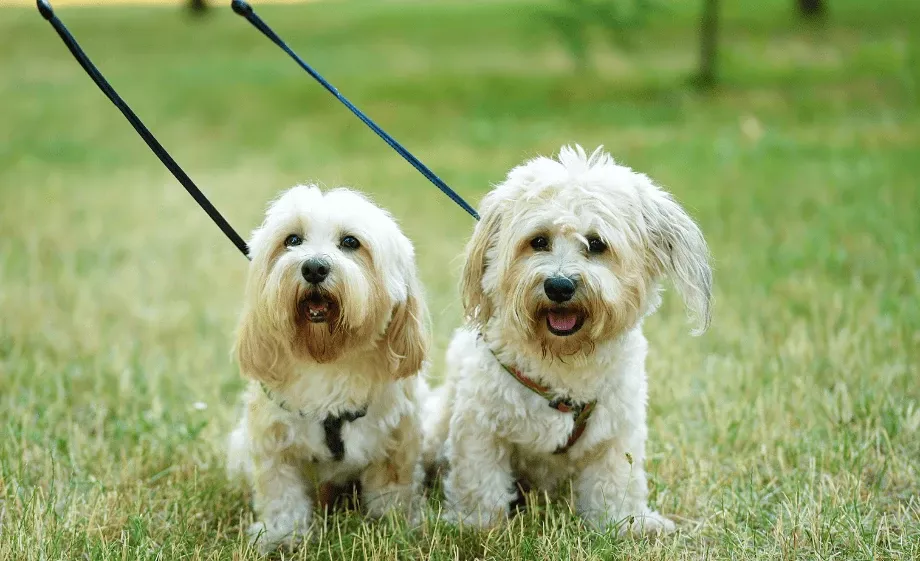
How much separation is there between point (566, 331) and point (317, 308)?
912mm

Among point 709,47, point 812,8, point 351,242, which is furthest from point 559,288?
point 812,8

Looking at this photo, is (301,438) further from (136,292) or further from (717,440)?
(136,292)

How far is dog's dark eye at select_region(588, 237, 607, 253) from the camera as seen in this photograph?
3.63m

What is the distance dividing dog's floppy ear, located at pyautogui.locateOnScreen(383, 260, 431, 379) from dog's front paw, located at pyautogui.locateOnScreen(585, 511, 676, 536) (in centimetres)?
95

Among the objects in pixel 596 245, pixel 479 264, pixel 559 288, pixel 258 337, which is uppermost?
pixel 596 245

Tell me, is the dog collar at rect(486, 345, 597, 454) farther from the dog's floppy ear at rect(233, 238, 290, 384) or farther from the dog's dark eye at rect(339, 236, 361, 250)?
the dog's floppy ear at rect(233, 238, 290, 384)

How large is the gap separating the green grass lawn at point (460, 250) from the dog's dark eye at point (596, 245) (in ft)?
3.53

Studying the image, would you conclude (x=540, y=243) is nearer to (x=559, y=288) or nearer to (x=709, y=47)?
(x=559, y=288)

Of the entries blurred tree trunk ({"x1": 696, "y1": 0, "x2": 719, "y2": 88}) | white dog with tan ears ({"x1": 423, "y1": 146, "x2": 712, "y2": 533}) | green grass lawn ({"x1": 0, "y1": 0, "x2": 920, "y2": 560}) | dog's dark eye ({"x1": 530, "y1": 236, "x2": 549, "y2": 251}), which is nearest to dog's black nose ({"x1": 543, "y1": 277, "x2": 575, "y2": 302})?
white dog with tan ears ({"x1": 423, "y1": 146, "x2": 712, "y2": 533})

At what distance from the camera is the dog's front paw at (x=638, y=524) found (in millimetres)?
3934

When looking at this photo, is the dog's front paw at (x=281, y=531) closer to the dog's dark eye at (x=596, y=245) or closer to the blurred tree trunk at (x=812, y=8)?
the dog's dark eye at (x=596, y=245)

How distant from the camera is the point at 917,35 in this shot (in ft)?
69.3

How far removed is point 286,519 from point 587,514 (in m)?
1.21

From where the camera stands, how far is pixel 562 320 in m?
3.59
